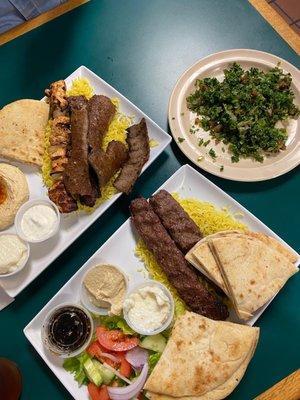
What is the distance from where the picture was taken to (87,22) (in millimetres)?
4113

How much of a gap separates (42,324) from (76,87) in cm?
172

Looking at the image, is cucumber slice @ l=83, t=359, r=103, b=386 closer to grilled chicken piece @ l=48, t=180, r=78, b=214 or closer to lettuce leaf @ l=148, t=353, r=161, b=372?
lettuce leaf @ l=148, t=353, r=161, b=372

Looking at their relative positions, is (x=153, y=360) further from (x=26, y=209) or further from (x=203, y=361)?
(x=26, y=209)

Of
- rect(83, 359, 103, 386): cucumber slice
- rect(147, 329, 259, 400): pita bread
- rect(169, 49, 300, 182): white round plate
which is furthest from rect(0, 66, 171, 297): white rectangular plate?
rect(147, 329, 259, 400): pita bread

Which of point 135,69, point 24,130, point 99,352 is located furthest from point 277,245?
point 24,130

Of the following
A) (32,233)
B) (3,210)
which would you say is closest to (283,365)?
(32,233)

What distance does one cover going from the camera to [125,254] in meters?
3.52

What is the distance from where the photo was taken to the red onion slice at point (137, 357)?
3.25 metres

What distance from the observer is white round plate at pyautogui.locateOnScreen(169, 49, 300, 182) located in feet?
11.5

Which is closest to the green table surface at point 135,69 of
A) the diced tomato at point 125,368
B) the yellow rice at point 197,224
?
the yellow rice at point 197,224

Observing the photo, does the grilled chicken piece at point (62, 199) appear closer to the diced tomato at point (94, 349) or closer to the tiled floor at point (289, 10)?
the diced tomato at point (94, 349)

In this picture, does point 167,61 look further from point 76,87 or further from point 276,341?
point 276,341

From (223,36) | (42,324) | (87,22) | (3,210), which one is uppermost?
(223,36)

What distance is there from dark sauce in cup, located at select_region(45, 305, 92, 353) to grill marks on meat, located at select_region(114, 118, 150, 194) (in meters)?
0.87
